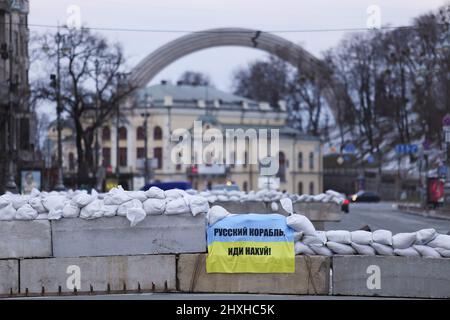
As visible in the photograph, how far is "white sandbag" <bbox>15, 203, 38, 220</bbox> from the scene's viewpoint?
12.6 metres

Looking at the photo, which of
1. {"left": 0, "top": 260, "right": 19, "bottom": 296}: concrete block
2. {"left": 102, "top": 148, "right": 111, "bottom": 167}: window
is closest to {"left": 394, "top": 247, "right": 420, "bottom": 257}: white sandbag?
{"left": 0, "top": 260, "right": 19, "bottom": 296}: concrete block

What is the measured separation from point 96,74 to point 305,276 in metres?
55.4

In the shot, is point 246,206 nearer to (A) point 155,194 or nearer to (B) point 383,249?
(A) point 155,194

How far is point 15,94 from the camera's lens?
56531 mm

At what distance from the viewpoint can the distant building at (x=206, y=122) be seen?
10688 cm

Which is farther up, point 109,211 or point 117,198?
point 117,198

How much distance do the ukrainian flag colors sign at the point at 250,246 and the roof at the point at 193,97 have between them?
101m

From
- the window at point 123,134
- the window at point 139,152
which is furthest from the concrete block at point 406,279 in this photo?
the window at point 139,152

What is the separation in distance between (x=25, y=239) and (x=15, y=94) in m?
45.1

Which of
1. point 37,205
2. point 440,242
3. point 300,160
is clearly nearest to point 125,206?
point 37,205

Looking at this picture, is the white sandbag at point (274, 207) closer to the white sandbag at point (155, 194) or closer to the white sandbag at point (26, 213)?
the white sandbag at point (155, 194)

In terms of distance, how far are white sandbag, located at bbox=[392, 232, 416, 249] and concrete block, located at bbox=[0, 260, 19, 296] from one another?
432cm

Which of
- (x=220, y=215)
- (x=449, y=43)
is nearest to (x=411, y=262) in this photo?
(x=220, y=215)

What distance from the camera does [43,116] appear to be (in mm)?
95000
